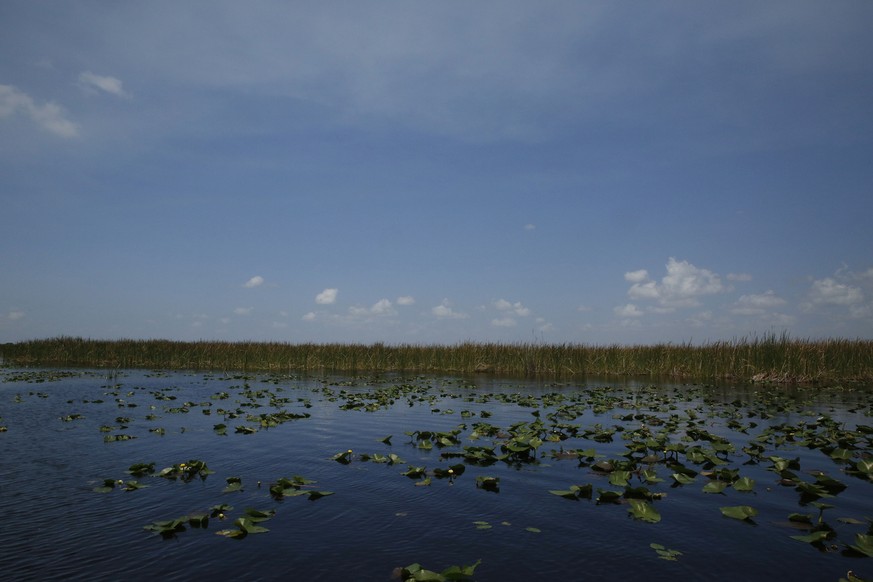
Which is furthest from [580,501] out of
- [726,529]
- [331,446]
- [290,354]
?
[290,354]

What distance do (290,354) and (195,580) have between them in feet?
115

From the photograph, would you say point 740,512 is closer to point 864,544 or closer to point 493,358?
point 864,544

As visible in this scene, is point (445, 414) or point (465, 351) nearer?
point (445, 414)

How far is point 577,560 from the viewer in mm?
4973

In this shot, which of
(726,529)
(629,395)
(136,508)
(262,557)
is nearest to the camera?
(262,557)

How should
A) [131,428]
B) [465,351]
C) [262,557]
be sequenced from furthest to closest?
[465,351] → [131,428] → [262,557]

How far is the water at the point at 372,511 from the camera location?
15.9ft

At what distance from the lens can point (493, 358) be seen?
3600cm

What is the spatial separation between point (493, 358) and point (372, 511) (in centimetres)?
3020

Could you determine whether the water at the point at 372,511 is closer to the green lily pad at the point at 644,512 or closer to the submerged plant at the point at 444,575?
the green lily pad at the point at 644,512

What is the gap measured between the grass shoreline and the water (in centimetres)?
1773

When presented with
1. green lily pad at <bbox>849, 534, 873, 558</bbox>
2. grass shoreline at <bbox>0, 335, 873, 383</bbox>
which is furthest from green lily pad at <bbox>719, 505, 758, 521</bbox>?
grass shoreline at <bbox>0, 335, 873, 383</bbox>

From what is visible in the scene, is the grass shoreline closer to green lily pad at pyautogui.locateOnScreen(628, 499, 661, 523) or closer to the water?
the water

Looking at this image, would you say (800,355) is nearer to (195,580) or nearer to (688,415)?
(688,415)
